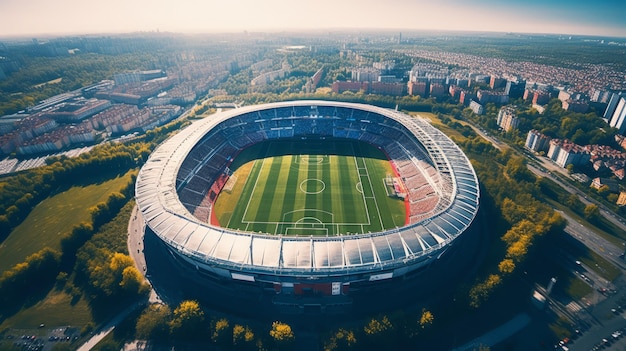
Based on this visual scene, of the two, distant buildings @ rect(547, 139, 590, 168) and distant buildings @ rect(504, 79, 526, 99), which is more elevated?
distant buildings @ rect(504, 79, 526, 99)

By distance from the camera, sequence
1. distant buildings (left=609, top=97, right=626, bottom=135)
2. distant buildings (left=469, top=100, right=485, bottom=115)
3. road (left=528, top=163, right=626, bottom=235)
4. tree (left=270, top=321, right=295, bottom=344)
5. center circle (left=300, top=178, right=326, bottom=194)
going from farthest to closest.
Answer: distant buildings (left=469, top=100, right=485, bottom=115) < distant buildings (left=609, top=97, right=626, bottom=135) < center circle (left=300, top=178, right=326, bottom=194) < road (left=528, top=163, right=626, bottom=235) < tree (left=270, top=321, right=295, bottom=344)

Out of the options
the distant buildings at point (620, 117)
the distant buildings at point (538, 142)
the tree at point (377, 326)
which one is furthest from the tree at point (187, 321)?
the distant buildings at point (620, 117)

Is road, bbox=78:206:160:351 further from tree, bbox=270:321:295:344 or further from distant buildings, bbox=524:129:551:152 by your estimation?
distant buildings, bbox=524:129:551:152

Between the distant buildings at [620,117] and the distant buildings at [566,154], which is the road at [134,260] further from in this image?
the distant buildings at [620,117]

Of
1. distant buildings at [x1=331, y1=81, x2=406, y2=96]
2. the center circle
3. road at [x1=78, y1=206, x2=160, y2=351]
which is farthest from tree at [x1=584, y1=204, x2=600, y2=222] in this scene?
distant buildings at [x1=331, y1=81, x2=406, y2=96]

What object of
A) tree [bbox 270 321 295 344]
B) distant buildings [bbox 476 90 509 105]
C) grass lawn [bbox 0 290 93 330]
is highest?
distant buildings [bbox 476 90 509 105]

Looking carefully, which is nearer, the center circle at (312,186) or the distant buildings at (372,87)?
the center circle at (312,186)

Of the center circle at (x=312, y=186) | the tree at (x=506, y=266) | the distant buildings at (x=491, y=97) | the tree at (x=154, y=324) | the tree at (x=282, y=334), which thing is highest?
the distant buildings at (x=491, y=97)
